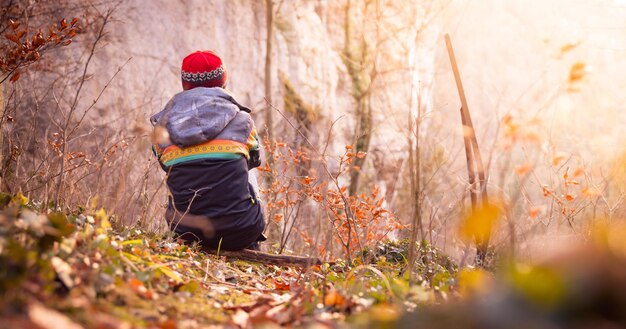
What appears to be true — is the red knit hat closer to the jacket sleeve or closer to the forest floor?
the jacket sleeve

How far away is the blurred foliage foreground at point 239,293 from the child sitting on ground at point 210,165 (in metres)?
0.87

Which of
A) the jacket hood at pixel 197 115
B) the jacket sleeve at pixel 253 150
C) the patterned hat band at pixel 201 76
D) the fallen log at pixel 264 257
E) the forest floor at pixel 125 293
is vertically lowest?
the fallen log at pixel 264 257

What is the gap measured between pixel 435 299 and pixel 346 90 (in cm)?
1157

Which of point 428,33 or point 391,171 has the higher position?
point 428,33

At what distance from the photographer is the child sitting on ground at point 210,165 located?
4184mm

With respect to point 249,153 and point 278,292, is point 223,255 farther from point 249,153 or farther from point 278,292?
point 278,292

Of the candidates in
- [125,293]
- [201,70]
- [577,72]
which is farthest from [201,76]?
[577,72]

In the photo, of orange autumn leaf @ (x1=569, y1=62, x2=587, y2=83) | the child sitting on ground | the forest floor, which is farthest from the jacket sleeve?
orange autumn leaf @ (x1=569, y1=62, x2=587, y2=83)

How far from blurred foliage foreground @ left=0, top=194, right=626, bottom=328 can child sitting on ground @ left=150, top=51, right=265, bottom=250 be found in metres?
0.87

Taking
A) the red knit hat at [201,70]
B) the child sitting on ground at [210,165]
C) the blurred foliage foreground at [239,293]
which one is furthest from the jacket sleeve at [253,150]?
the blurred foliage foreground at [239,293]

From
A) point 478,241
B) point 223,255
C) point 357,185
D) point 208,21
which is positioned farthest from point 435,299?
point 357,185

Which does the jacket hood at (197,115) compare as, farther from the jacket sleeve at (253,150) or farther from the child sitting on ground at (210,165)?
the jacket sleeve at (253,150)

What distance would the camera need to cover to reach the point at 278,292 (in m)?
3.17

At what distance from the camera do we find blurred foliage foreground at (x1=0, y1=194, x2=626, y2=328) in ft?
4.29
